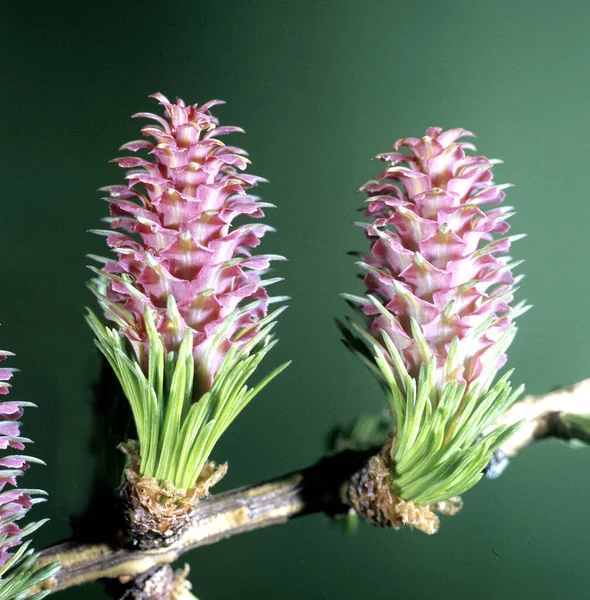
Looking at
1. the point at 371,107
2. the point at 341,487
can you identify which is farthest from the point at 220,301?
the point at 371,107

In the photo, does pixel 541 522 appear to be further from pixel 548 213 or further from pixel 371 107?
pixel 371 107

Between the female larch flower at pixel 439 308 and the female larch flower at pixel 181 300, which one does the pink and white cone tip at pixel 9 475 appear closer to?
the female larch flower at pixel 181 300

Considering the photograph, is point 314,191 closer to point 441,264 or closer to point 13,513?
point 441,264

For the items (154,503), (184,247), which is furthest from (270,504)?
(184,247)

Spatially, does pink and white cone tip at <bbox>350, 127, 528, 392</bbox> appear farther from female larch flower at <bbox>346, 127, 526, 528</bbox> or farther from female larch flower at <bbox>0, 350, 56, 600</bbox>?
female larch flower at <bbox>0, 350, 56, 600</bbox>

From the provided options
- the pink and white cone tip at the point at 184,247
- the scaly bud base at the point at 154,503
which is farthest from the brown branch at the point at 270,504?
the pink and white cone tip at the point at 184,247
